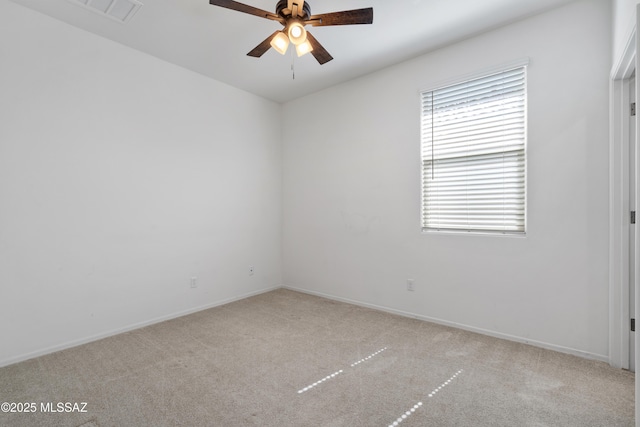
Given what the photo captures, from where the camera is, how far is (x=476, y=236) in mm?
2975

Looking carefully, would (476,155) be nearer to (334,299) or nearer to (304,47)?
(304,47)

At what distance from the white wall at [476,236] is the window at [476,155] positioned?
10cm

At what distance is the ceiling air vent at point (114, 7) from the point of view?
2.45 meters

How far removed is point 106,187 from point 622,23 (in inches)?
169

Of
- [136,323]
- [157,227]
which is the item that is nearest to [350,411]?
[136,323]

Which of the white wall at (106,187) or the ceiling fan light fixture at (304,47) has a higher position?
the ceiling fan light fixture at (304,47)

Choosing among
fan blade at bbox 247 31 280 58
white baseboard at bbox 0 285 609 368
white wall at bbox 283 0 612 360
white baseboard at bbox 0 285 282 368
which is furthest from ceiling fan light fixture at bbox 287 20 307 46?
white baseboard at bbox 0 285 282 368

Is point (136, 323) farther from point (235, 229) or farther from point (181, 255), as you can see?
point (235, 229)

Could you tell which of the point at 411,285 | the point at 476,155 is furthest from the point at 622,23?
the point at 411,285

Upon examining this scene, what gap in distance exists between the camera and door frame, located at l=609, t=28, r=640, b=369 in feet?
7.31

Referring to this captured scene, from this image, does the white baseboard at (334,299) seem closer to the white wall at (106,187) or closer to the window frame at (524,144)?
the white wall at (106,187)

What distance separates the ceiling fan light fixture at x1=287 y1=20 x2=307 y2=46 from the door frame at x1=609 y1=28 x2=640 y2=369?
2260 millimetres

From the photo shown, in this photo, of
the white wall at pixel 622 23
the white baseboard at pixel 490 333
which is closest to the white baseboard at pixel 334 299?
the white baseboard at pixel 490 333

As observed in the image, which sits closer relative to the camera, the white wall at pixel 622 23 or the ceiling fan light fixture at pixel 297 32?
the white wall at pixel 622 23
